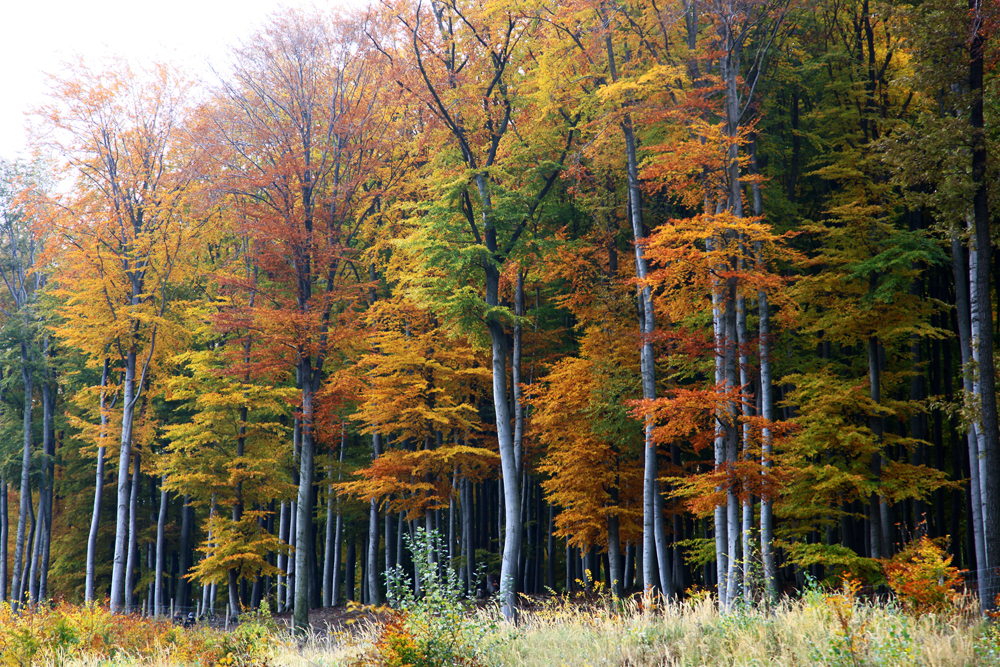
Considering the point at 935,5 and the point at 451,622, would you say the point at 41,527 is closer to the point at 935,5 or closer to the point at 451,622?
the point at 451,622

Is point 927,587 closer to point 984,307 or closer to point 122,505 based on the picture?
point 984,307

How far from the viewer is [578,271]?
21250mm

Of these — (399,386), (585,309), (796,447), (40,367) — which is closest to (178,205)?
(399,386)

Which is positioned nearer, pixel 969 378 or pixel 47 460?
pixel 969 378

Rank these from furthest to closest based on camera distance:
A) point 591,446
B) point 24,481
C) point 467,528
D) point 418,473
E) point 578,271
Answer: point 24,481
point 467,528
point 418,473
point 578,271
point 591,446

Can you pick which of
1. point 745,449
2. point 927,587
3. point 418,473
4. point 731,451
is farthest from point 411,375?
point 927,587

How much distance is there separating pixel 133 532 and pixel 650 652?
2283 centimetres

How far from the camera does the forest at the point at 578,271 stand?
13.8 meters

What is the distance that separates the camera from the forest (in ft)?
45.2

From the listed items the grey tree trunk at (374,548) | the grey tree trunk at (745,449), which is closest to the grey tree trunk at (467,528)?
the grey tree trunk at (374,548)

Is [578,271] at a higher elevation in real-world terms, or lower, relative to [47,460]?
higher

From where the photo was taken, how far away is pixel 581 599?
70.7 ft

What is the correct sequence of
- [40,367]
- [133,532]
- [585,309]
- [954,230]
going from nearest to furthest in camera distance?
[954,230] → [585,309] → [133,532] → [40,367]

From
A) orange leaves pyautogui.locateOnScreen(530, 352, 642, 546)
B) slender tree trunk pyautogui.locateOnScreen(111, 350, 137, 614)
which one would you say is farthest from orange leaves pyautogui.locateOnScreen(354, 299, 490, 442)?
slender tree trunk pyautogui.locateOnScreen(111, 350, 137, 614)
